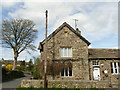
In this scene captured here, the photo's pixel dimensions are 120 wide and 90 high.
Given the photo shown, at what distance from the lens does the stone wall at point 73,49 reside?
17141 mm

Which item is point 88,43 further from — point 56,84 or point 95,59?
point 56,84

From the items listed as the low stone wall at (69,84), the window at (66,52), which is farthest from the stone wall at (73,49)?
the low stone wall at (69,84)

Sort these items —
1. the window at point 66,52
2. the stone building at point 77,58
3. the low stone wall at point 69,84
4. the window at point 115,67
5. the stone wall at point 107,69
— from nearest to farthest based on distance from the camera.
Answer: the low stone wall at point 69,84
the stone building at point 77,58
the window at point 66,52
the stone wall at point 107,69
the window at point 115,67

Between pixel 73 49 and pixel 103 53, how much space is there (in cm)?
609

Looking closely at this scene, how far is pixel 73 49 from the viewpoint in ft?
58.0

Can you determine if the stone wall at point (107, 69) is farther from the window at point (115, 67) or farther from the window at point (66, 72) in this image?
the window at point (66, 72)

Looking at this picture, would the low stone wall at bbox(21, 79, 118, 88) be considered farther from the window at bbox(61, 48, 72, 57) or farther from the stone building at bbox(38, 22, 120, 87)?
the window at bbox(61, 48, 72, 57)

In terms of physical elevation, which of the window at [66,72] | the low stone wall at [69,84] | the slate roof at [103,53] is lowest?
the low stone wall at [69,84]

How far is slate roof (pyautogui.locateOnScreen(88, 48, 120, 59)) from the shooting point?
1895cm

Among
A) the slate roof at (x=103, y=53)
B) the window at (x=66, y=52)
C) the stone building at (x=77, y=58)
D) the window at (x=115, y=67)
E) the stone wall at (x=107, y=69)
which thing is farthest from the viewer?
the slate roof at (x=103, y=53)

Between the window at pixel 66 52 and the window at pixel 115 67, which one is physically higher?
the window at pixel 66 52

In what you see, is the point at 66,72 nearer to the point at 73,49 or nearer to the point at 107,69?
the point at 73,49

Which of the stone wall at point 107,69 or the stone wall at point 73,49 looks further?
the stone wall at point 107,69

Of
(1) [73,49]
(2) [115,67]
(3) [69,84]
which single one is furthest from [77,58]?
(2) [115,67]
